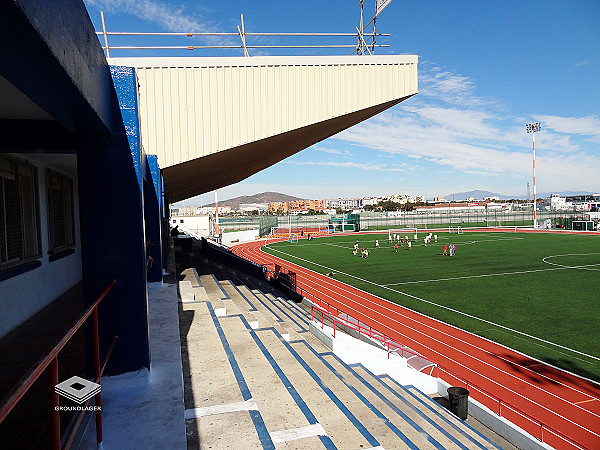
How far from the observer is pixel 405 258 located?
35.1 metres

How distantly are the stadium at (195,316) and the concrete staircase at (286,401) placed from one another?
0.13 feet

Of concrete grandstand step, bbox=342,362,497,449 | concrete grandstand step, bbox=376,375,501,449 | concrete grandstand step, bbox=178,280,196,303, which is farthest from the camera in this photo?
concrete grandstand step, bbox=178,280,196,303

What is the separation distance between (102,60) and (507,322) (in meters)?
16.9

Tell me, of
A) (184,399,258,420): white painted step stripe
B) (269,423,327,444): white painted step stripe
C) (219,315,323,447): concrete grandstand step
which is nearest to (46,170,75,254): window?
(219,315,323,447): concrete grandstand step

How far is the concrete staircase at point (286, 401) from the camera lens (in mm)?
4523

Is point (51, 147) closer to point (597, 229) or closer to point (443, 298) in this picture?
point (443, 298)

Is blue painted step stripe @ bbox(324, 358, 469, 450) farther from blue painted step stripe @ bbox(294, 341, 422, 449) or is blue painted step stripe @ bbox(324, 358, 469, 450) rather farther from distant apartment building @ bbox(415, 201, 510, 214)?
distant apartment building @ bbox(415, 201, 510, 214)

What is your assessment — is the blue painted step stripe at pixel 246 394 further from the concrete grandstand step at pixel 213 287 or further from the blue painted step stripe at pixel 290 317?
the concrete grandstand step at pixel 213 287

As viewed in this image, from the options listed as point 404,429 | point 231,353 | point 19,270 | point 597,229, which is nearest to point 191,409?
point 231,353

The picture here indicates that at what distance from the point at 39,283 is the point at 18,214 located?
1.68m

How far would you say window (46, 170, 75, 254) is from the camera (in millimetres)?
9461

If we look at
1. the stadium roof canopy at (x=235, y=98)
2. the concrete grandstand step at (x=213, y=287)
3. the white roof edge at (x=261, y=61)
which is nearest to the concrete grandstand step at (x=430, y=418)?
the stadium roof canopy at (x=235, y=98)

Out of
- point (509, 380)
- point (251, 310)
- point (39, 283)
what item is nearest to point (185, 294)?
point (251, 310)

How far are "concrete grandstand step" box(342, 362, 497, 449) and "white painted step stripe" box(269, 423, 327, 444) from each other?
2.03 metres
